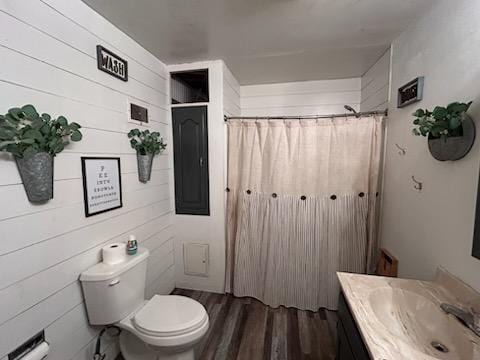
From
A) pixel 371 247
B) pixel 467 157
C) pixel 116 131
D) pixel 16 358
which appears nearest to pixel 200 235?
pixel 116 131

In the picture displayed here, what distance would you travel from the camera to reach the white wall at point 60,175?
957 millimetres

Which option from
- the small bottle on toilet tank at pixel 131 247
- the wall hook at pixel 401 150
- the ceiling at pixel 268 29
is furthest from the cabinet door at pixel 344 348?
the ceiling at pixel 268 29

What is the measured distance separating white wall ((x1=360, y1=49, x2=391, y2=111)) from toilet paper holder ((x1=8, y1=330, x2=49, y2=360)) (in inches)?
106

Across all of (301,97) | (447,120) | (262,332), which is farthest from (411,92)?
(262,332)

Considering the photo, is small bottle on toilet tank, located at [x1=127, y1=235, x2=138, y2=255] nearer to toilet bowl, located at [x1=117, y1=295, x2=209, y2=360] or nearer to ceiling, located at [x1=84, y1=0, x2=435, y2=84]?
toilet bowl, located at [x1=117, y1=295, x2=209, y2=360]

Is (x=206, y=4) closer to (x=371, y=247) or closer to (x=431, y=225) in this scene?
(x=431, y=225)

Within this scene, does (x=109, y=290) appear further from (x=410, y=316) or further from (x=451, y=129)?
(x=451, y=129)

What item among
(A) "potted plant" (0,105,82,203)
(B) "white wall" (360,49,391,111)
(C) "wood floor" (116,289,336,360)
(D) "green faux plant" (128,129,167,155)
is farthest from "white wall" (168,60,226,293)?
(B) "white wall" (360,49,391,111)

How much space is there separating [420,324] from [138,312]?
1.53 meters

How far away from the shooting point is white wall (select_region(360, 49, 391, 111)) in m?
1.87

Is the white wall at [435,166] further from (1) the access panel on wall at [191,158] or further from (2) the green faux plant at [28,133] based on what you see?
(2) the green faux plant at [28,133]

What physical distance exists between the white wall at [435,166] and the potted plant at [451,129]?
0.04 meters

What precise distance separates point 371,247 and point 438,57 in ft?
4.87

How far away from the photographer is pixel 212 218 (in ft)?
7.38
